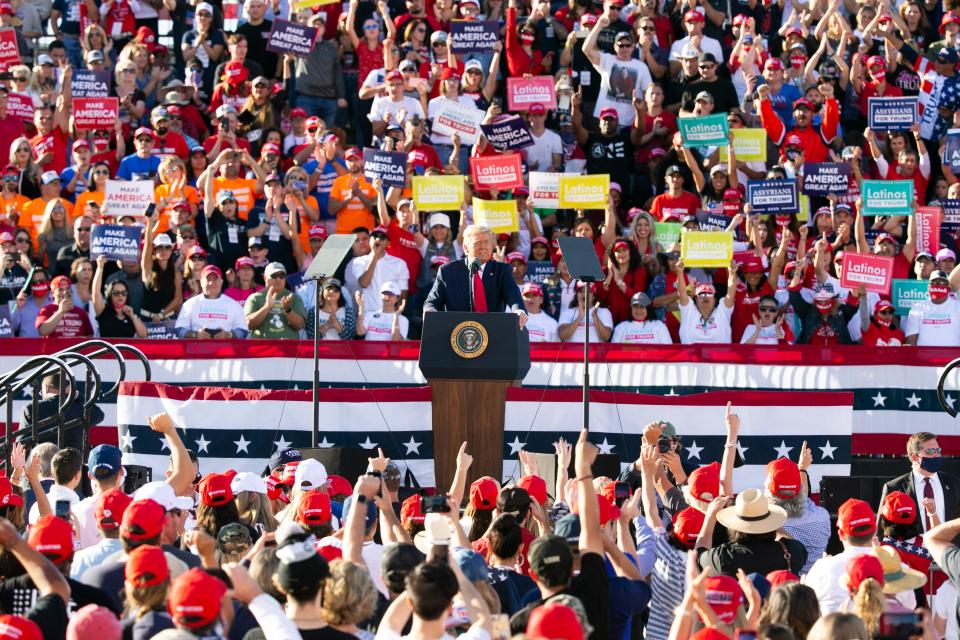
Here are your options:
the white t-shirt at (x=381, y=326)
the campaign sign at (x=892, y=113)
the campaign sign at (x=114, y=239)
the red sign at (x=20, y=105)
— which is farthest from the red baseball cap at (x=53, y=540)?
the campaign sign at (x=892, y=113)

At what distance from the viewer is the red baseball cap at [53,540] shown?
21.1 ft

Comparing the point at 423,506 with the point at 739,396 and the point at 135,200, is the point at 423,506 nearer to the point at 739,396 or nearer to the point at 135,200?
the point at 739,396

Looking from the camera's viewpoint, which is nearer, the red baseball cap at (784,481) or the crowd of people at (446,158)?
the red baseball cap at (784,481)

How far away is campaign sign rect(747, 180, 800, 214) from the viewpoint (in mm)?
16750

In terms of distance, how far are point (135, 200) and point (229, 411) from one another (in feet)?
13.1

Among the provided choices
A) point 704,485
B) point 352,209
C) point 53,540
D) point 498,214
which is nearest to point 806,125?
point 498,214

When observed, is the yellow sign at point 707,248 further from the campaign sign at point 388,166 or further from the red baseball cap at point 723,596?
the red baseball cap at point 723,596

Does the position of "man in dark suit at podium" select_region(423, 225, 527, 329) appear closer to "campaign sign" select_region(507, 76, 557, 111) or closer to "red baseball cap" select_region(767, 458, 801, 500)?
"red baseball cap" select_region(767, 458, 801, 500)

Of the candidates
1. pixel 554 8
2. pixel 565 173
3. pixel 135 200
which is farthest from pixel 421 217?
pixel 554 8

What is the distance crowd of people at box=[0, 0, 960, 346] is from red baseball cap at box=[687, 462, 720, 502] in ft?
21.4

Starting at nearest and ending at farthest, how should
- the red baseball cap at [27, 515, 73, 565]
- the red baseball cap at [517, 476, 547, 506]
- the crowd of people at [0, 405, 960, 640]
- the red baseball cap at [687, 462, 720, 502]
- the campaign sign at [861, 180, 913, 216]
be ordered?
the crowd of people at [0, 405, 960, 640]
the red baseball cap at [27, 515, 73, 565]
the red baseball cap at [517, 476, 547, 506]
the red baseball cap at [687, 462, 720, 502]
the campaign sign at [861, 180, 913, 216]

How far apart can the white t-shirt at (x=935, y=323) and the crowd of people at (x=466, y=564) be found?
666 centimetres

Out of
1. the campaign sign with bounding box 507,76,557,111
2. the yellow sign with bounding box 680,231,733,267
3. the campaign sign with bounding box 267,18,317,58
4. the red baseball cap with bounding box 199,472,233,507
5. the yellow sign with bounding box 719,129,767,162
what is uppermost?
the campaign sign with bounding box 267,18,317,58

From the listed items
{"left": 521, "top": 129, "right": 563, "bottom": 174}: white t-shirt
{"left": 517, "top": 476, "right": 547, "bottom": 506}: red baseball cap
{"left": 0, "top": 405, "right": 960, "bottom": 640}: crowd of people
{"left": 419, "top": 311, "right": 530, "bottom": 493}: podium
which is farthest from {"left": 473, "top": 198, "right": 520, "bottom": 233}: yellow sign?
{"left": 517, "top": 476, "right": 547, "bottom": 506}: red baseball cap
